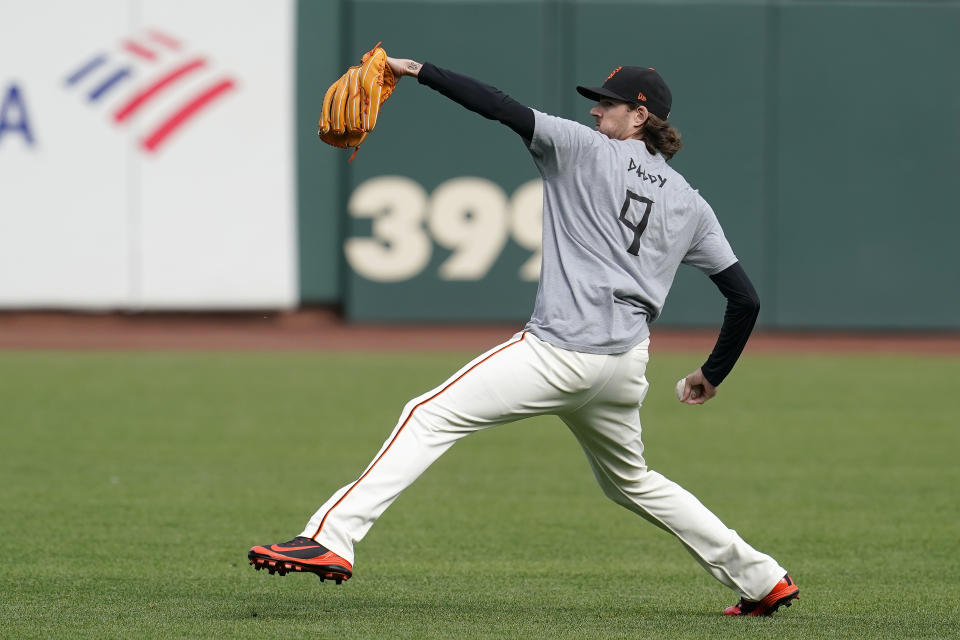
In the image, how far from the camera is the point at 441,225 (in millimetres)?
17516

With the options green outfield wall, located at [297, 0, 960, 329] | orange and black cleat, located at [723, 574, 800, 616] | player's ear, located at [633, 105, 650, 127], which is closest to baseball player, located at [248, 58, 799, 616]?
player's ear, located at [633, 105, 650, 127]

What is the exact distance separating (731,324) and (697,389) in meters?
0.29

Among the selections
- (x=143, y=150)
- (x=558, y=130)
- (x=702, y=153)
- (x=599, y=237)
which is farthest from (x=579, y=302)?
(x=143, y=150)

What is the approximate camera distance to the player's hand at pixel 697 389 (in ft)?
16.9

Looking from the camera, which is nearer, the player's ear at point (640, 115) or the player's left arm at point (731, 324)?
the player's ear at point (640, 115)

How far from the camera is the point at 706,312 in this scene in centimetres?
1744

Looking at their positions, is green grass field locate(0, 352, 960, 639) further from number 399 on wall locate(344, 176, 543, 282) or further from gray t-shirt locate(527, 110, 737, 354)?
number 399 on wall locate(344, 176, 543, 282)

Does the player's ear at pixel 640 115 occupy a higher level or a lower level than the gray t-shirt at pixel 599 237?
higher

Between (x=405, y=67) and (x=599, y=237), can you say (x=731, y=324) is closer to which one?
(x=599, y=237)

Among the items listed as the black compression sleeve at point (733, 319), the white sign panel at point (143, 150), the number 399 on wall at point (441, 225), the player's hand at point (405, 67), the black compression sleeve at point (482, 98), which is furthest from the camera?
the number 399 on wall at point (441, 225)

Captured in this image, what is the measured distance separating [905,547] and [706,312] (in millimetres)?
10939

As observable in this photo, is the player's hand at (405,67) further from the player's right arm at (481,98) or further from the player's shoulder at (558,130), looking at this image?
Answer: the player's shoulder at (558,130)

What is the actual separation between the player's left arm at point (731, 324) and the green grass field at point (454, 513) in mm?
880

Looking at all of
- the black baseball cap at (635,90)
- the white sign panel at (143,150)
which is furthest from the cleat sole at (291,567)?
the white sign panel at (143,150)
